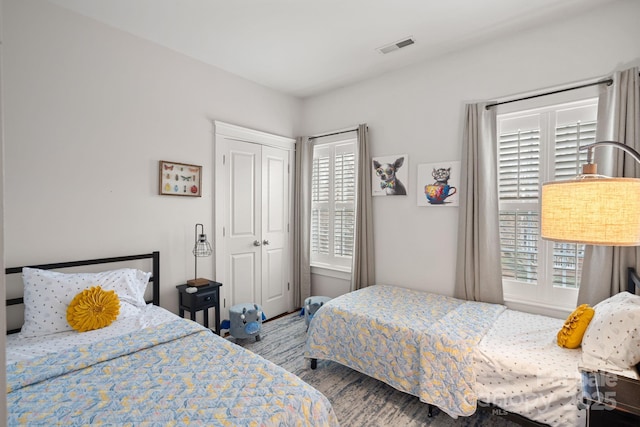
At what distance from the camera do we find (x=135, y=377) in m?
1.58

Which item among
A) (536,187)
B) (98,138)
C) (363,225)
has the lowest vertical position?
(363,225)

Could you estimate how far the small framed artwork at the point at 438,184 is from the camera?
3.02m

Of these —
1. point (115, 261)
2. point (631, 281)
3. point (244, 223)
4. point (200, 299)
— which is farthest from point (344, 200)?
point (631, 281)

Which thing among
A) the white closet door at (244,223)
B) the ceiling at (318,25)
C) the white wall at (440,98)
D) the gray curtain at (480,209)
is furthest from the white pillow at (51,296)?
the gray curtain at (480,209)

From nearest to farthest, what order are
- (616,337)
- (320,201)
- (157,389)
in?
1. (157,389)
2. (616,337)
3. (320,201)

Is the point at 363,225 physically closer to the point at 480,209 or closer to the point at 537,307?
the point at 480,209

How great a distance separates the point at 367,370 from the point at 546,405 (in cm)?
113

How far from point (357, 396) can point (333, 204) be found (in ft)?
7.12

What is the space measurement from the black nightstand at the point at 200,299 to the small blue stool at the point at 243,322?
0.53 feet

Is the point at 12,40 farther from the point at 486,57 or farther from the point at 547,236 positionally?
the point at 486,57

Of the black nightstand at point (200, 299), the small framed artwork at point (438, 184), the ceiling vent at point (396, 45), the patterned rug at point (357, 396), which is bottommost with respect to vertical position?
the patterned rug at point (357, 396)

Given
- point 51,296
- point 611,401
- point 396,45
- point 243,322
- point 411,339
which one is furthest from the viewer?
point 243,322

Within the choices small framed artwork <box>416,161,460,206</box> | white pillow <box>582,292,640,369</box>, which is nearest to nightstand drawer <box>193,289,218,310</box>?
small framed artwork <box>416,161,460,206</box>

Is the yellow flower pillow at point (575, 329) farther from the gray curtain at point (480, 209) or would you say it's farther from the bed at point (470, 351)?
the gray curtain at point (480, 209)
